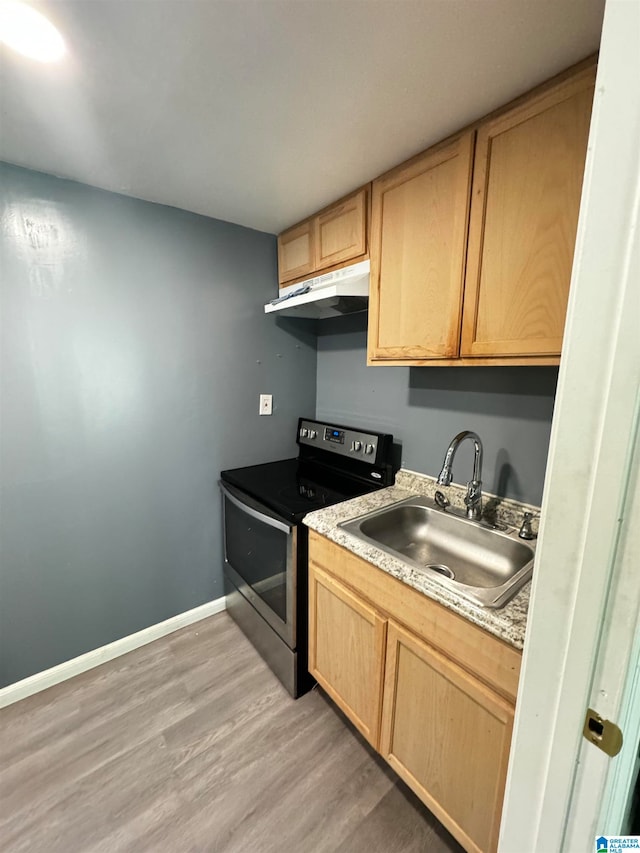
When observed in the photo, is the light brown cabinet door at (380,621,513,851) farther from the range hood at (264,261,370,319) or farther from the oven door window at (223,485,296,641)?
the range hood at (264,261,370,319)

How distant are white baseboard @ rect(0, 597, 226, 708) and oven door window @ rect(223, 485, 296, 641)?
365 mm

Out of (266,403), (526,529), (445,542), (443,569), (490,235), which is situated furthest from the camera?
(266,403)

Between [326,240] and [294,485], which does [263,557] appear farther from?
[326,240]

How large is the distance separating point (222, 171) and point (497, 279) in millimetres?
1140

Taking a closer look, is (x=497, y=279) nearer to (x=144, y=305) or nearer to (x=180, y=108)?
(x=180, y=108)

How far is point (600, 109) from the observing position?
0.44 meters

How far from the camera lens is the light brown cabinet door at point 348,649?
1225 millimetres

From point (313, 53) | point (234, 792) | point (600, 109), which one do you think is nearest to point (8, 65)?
point (313, 53)

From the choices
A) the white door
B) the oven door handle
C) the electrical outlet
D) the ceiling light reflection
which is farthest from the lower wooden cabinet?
the ceiling light reflection

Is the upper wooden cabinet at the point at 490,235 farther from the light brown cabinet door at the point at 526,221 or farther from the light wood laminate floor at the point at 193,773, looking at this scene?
the light wood laminate floor at the point at 193,773

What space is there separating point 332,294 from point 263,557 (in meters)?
1.24

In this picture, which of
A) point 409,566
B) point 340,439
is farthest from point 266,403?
point 409,566

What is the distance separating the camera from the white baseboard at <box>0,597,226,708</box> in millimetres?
1574

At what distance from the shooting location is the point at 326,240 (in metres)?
1.71
